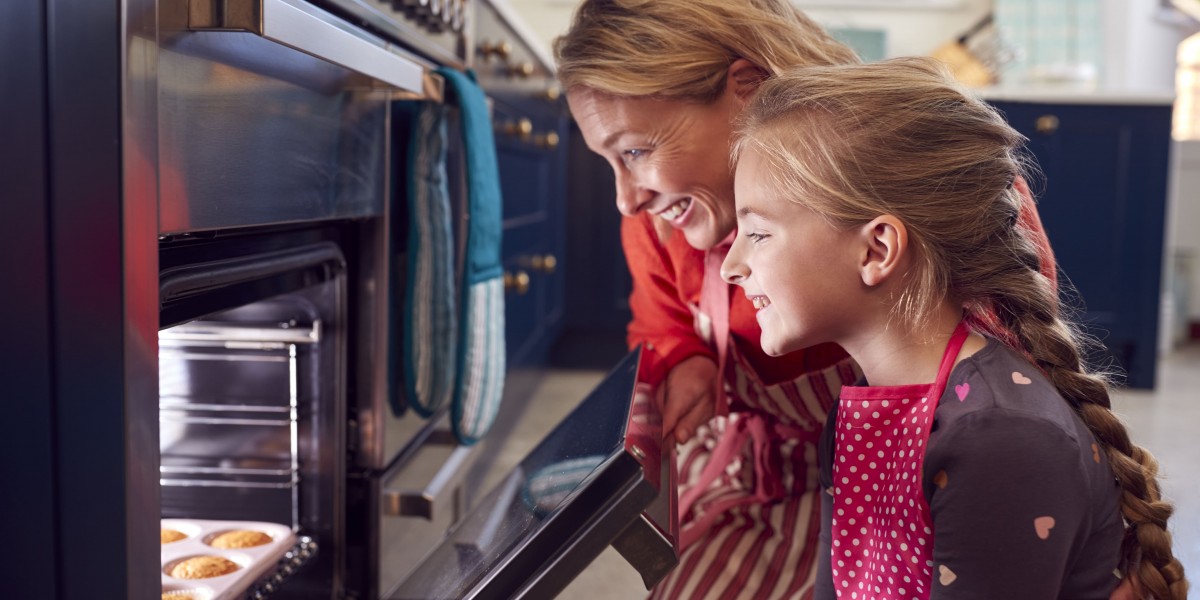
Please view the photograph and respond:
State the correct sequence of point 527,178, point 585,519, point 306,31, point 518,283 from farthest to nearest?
1. point 527,178
2. point 518,283
3. point 306,31
4. point 585,519

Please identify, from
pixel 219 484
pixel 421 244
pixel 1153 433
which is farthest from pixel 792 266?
pixel 1153 433

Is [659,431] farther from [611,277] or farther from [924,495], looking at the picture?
[611,277]

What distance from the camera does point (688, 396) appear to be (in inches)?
44.6

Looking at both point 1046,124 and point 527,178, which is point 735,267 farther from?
point 1046,124

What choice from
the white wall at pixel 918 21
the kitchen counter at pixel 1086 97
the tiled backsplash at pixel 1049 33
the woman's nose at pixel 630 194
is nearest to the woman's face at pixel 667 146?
the woman's nose at pixel 630 194

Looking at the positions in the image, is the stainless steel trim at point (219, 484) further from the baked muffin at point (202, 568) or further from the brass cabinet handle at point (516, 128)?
→ the brass cabinet handle at point (516, 128)

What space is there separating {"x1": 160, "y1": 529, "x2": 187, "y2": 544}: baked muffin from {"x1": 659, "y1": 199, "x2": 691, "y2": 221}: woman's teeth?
1.91 feet

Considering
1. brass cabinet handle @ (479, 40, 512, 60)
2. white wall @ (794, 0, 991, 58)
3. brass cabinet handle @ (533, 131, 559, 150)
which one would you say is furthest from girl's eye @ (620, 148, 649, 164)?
white wall @ (794, 0, 991, 58)

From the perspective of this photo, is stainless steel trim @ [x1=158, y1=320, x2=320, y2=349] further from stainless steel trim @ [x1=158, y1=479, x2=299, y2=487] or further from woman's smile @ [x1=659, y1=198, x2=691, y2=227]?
woman's smile @ [x1=659, y1=198, x2=691, y2=227]

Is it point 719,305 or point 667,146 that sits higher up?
point 667,146

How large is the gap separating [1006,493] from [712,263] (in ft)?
1.78

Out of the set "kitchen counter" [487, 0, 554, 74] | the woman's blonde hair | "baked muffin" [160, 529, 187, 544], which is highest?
"kitchen counter" [487, 0, 554, 74]

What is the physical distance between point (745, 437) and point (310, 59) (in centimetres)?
62

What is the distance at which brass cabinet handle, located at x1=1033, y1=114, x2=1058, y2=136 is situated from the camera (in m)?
3.13
